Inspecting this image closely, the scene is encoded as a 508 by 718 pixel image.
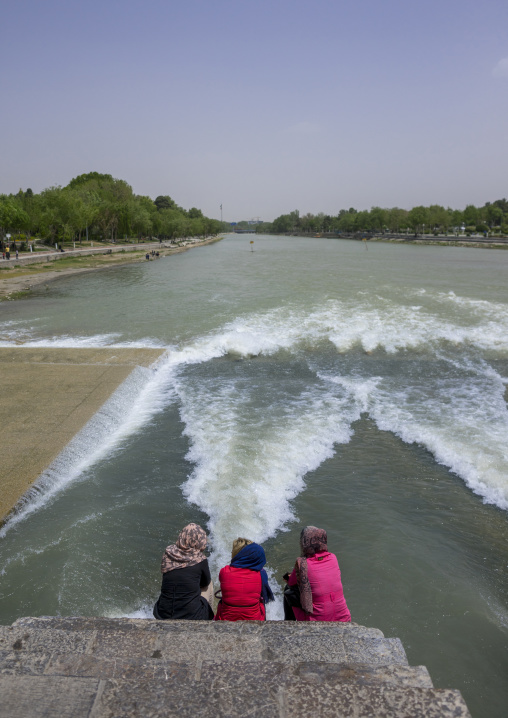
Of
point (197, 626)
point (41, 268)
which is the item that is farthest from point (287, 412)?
point (41, 268)

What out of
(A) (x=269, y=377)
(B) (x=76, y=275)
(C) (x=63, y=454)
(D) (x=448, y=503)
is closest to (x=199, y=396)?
(A) (x=269, y=377)

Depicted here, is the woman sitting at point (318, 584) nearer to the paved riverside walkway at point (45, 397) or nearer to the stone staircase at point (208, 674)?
the stone staircase at point (208, 674)

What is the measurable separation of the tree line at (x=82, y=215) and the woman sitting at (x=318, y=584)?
54.3 m

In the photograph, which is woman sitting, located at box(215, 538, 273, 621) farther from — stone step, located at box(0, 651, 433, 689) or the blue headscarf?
stone step, located at box(0, 651, 433, 689)

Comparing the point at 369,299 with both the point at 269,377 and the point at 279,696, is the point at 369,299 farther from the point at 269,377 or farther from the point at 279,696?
the point at 279,696

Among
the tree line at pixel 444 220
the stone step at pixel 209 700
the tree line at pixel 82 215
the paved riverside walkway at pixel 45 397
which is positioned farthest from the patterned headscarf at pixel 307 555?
the tree line at pixel 444 220

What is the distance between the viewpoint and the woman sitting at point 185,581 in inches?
147

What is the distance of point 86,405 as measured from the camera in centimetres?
897

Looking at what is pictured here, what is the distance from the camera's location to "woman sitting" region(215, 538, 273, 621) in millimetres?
3686

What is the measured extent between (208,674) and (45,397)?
7945 millimetres

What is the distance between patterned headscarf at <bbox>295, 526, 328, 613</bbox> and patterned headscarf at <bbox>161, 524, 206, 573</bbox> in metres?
0.83

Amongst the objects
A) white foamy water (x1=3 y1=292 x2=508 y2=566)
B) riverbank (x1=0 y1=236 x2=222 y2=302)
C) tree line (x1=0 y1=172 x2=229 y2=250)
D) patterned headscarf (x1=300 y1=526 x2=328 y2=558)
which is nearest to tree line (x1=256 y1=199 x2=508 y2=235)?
tree line (x1=0 y1=172 x2=229 y2=250)

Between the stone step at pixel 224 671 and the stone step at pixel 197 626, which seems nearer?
the stone step at pixel 224 671

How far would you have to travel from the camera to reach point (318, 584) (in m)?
3.73
